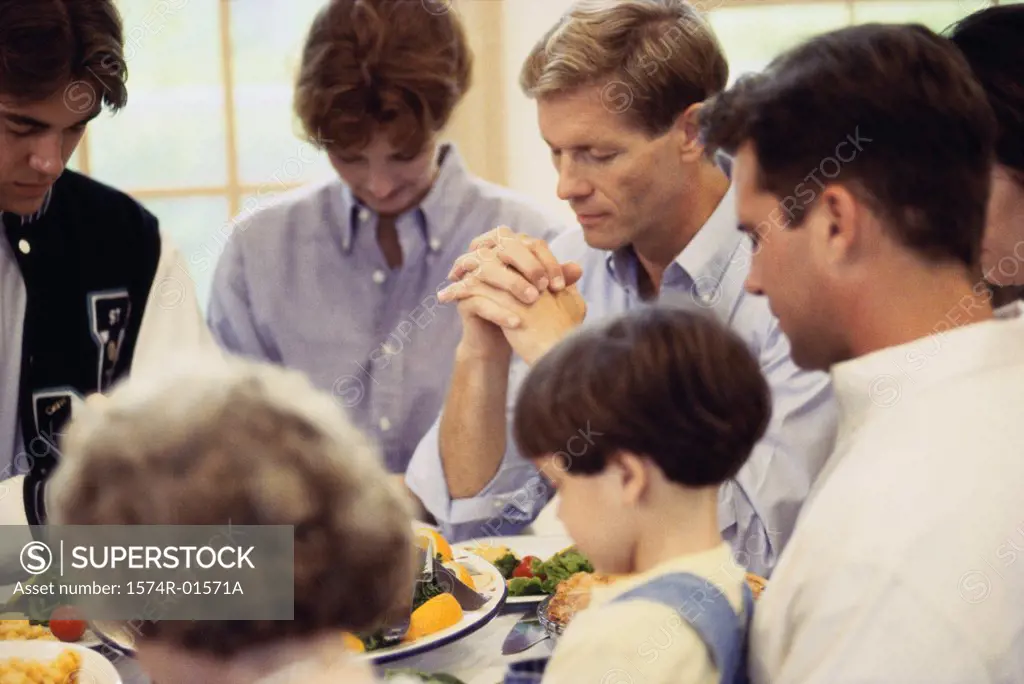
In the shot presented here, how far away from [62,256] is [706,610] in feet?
2.86

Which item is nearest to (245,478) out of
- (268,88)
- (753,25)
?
(753,25)

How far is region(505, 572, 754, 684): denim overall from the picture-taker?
0.66 meters

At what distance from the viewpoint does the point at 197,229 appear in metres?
1.58

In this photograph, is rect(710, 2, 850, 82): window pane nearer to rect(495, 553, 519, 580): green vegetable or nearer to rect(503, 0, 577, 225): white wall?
rect(503, 0, 577, 225): white wall

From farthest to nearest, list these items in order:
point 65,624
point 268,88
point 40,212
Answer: point 268,88
point 40,212
point 65,624

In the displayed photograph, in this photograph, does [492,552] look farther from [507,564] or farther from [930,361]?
[930,361]

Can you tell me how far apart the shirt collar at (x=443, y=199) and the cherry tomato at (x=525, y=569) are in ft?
1.86

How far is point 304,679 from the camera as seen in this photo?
539 mm

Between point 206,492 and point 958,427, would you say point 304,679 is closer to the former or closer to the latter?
point 206,492

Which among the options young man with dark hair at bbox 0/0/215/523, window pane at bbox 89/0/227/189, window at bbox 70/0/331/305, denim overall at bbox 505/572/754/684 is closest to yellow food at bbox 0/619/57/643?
young man with dark hair at bbox 0/0/215/523

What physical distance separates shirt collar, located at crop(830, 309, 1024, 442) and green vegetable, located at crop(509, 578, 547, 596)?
1.35 ft

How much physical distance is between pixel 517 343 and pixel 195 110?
1004 mm

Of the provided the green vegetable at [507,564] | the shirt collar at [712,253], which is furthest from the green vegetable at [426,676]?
the shirt collar at [712,253]

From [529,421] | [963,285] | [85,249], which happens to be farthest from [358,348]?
[963,285]
